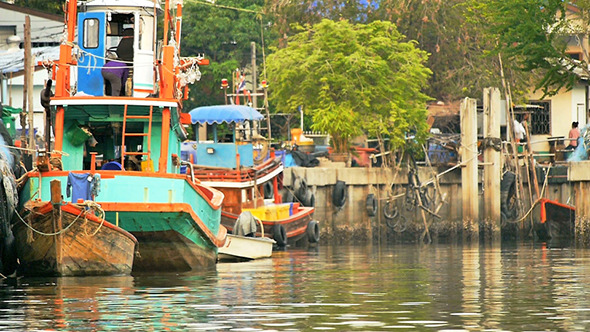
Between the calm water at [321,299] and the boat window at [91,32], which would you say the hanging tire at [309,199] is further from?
the boat window at [91,32]

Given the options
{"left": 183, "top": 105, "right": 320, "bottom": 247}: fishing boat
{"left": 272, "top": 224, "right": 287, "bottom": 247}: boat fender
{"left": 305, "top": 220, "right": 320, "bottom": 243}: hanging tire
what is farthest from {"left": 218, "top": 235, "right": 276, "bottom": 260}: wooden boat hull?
{"left": 305, "top": 220, "right": 320, "bottom": 243}: hanging tire

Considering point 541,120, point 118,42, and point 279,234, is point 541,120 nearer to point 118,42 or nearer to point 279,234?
point 279,234

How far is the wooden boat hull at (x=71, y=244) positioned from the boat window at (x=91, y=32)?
4.28 metres

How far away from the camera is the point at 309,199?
42.3 m

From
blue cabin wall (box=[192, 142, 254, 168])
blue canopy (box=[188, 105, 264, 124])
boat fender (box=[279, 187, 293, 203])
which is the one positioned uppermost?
blue canopy (box=[188, 105, 264, 124])

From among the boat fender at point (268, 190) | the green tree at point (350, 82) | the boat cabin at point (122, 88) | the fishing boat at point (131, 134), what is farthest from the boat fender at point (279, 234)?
the boat cabin at point (122, 88)

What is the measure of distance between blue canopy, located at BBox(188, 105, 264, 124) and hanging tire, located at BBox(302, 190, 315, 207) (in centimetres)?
501

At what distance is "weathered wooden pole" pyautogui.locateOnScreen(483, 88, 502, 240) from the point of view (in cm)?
4222

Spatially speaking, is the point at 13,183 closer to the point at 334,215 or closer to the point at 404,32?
the point at 334,215

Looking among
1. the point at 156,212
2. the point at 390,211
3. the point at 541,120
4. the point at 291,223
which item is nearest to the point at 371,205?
the point at 390,211

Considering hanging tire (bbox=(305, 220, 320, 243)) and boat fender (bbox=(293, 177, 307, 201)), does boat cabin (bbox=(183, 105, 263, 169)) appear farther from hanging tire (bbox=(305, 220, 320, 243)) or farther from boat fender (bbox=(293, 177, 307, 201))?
boat fender (bbox=(293, 177, 307, 201))

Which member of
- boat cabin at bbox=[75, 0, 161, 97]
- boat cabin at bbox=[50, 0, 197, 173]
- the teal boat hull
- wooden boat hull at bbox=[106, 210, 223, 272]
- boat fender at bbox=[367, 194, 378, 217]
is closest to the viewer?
the teal boat hull

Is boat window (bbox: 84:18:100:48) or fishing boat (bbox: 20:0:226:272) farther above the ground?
boat window (bbox: 84:18:100:48)

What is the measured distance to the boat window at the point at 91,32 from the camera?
25.8 metres
